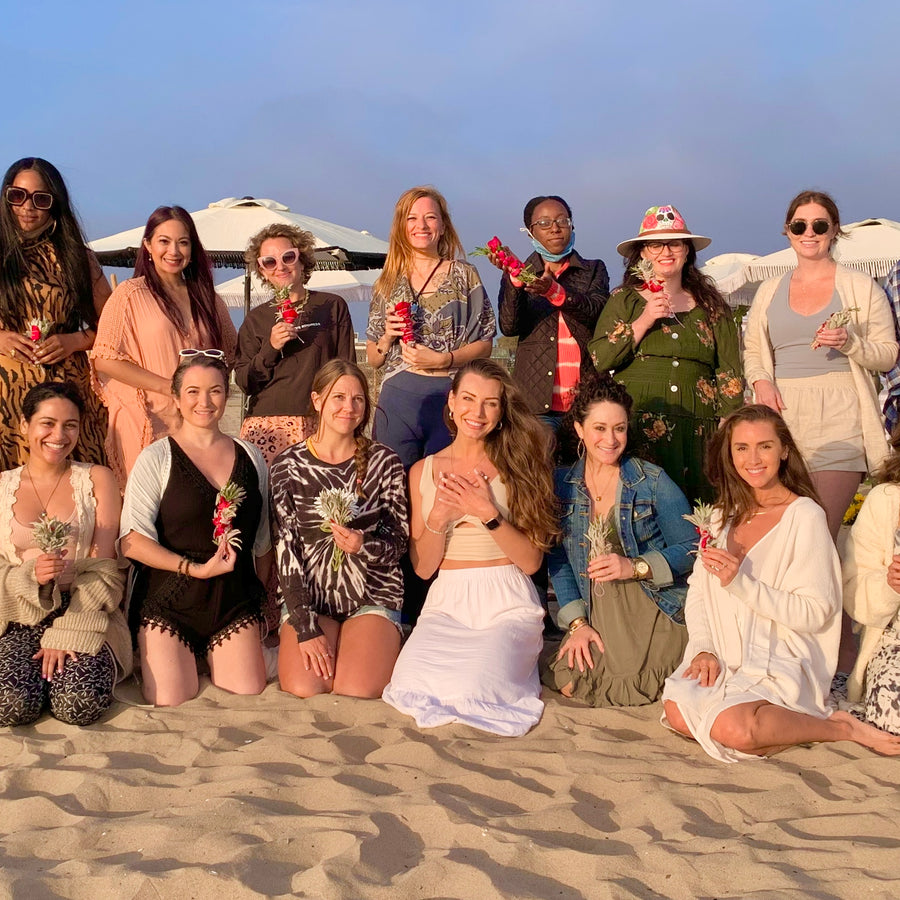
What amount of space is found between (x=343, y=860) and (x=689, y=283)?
405 cm

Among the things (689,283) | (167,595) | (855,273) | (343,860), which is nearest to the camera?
(343,860)

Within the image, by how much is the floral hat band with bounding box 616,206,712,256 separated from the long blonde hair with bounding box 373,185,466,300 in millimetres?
1128

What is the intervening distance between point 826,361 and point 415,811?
3.53 metres

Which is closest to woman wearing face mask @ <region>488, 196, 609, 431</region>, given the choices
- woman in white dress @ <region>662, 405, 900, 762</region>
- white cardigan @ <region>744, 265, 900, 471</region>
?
white cardigan @ <region>744, 265, 900, 471</region>

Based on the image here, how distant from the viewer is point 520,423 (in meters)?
5.51

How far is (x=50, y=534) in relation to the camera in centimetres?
478

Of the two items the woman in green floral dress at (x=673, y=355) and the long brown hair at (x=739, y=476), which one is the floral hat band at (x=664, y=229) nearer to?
the woman in green floral dress at (x=673, y=355)

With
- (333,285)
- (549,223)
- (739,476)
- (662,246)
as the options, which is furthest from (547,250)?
(333,285)

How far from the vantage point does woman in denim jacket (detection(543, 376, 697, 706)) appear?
17.0 feet

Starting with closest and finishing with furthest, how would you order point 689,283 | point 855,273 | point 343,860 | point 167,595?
point 343,860 → point 167,595 → point 855,273 → point 689,283

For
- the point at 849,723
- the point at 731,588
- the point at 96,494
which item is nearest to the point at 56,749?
the point at 96,494

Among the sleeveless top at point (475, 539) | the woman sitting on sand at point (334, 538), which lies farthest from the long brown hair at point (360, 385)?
the sleeveless top at point (475, 539)

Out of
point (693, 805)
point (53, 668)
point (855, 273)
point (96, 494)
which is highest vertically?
point (855, 273)

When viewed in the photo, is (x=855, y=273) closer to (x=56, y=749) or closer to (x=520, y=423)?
(x=520, y=423)
